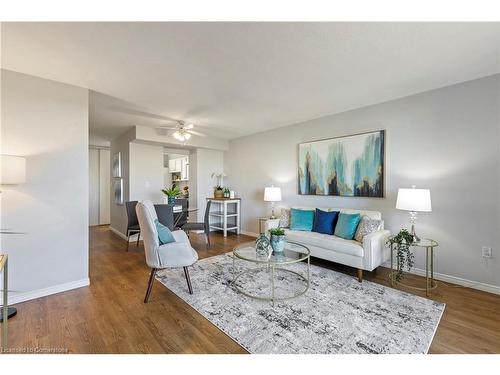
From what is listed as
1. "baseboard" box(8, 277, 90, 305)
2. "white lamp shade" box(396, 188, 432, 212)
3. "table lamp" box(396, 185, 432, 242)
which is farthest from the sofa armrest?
"baseboard" box(8, 277, 90, 305)

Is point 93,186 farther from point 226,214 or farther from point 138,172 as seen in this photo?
point 226,214

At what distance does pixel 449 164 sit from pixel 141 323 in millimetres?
3754

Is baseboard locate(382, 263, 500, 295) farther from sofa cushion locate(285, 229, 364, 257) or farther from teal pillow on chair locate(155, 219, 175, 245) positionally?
teal pillow on chair locate(155, 219, 175, 245)

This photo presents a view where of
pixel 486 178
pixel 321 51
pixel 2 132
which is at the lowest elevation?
pixel 486 178

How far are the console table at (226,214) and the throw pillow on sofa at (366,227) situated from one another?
2.91 metres

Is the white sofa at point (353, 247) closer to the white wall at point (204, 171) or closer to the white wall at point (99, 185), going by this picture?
the white wall at point (204, 171)

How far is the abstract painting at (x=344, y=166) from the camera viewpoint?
3.24 meters

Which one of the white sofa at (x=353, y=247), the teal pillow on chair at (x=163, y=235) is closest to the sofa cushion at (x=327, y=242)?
the white sofa at (x=353, y=247)

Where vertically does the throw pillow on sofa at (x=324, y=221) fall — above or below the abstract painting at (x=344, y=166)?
below
